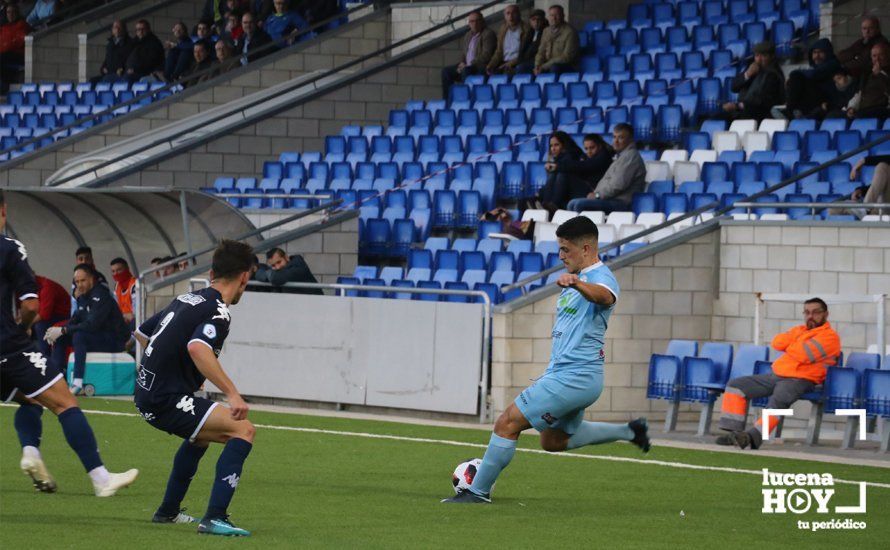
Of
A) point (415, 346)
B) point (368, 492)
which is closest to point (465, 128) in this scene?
point (415, 346)

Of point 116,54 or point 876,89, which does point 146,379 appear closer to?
point 876,89

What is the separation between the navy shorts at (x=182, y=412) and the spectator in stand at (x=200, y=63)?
2135cm

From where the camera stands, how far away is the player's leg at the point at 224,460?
8.99m

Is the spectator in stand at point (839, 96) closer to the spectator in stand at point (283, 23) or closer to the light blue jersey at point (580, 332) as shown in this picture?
the spectator in stand at point (283, 23)

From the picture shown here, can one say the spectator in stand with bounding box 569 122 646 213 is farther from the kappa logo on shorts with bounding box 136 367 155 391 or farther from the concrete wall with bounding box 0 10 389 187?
the kappa logo on shorts with bounding box 136 367 155 391

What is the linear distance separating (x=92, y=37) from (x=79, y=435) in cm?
2508

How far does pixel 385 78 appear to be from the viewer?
28.8m

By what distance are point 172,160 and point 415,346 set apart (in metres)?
9.82

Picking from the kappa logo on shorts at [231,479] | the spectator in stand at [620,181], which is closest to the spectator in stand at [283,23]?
the spectator in stand at [620,181]

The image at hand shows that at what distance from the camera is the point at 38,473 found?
35.7ft

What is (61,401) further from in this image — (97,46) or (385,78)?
(97,46)

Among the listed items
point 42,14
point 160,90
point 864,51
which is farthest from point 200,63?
point 864,51

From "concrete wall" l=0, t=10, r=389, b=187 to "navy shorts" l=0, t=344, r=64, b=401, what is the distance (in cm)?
1654

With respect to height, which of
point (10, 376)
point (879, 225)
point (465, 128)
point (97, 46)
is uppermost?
point (97, 46)
